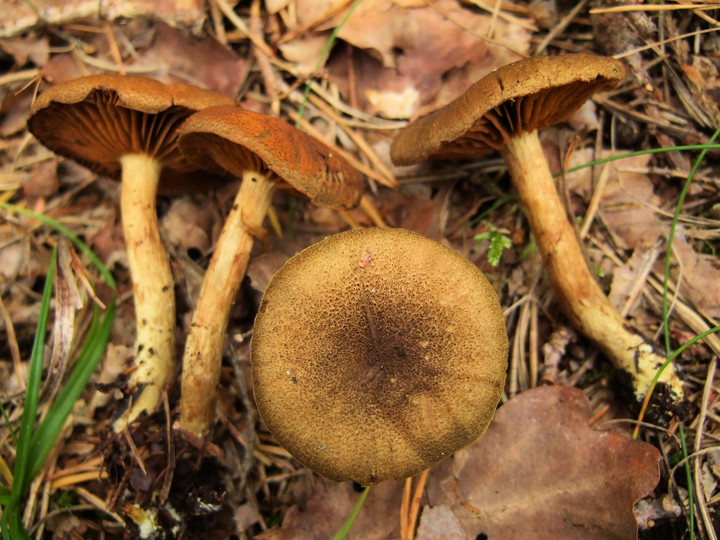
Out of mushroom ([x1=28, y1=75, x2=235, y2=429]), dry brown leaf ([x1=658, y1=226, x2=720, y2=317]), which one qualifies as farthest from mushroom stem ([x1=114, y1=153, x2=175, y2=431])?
dry brown leaf ([x1=658, y1=226, x2=720, y2=317])

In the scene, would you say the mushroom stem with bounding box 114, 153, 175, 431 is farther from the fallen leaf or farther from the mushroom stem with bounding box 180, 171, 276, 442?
the fallen leaf

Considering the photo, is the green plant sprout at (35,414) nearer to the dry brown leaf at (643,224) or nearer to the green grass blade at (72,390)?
the green grass blade at (72,390)

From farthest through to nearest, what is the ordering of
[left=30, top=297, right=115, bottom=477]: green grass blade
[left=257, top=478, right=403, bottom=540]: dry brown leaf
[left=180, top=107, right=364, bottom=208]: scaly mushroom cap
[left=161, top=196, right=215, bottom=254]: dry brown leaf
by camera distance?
[left=161, top=196, right=215, bottom=254]: dry brown leaf → [left=30, top=297, right=115, bottom=477]: green grass blade → [left=257, top=478, right=403, bottom=540]: dry brown leaf → [left=180, top=107, right=364, bottom=208]: scaly mushroom cap

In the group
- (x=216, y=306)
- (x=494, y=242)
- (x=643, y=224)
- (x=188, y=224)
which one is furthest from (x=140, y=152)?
(x=643, y=224)

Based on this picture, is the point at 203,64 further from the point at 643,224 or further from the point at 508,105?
the point at 643,224

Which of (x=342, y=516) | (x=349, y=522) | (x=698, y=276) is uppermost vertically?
(x=698, y=276)

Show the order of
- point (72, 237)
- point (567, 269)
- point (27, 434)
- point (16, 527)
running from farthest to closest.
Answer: point (72, 237)
point (567, 269)
point (27, 434)
point (16, 527)

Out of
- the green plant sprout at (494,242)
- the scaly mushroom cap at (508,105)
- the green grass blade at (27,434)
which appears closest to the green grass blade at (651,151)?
the scaly mushroom cap at (508,105)
